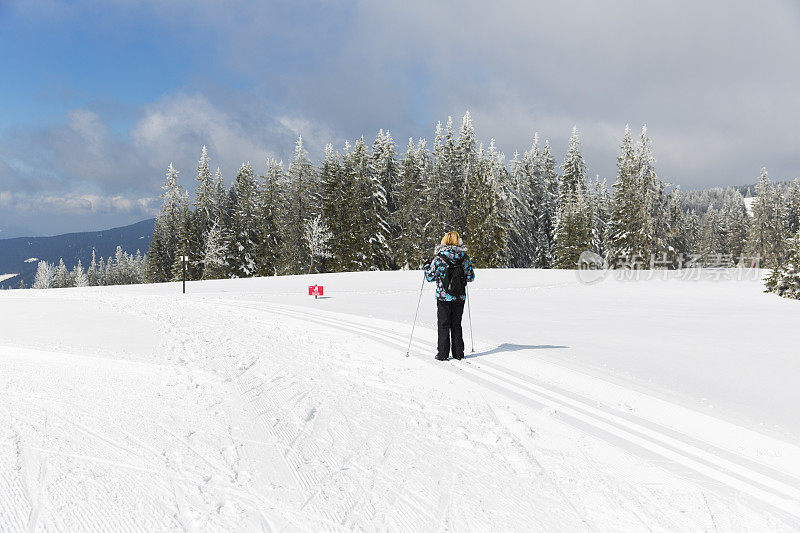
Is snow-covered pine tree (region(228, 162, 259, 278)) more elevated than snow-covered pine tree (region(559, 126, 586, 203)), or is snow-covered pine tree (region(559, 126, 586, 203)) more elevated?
snow-covered pine tree (region(559, 126, 586, 203))

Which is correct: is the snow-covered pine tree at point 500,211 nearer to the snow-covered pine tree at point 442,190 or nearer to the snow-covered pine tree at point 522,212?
the snow-covered pine tree at point 522,212

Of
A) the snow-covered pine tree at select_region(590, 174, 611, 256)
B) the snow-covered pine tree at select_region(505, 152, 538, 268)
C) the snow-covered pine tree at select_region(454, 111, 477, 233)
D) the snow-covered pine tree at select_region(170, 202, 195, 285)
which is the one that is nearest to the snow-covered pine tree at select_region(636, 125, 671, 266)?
the snow-covered pine tree at select_region(590, 174, 611, 256)

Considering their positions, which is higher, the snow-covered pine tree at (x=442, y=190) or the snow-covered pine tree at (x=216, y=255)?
the snow-covered pine tree at (x=442, y=190)

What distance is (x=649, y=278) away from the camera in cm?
3045

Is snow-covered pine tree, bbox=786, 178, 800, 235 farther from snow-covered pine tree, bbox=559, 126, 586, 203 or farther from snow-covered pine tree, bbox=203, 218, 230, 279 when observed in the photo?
snow-covered pine tree, bbox=203, 218, 230, 279

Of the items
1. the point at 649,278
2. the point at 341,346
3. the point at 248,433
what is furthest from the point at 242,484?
the point at 649,278

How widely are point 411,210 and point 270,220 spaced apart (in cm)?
1848

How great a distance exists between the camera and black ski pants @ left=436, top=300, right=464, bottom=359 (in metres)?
7.75

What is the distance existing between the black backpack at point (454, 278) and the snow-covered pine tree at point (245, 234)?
153ft

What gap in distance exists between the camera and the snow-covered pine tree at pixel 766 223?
Answer: 61.7m

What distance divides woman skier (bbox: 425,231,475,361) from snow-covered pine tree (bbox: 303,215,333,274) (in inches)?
1470

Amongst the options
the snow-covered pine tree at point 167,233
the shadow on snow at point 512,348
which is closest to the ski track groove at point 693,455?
the shadow on snow at point 512,348

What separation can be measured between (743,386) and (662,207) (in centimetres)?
4395

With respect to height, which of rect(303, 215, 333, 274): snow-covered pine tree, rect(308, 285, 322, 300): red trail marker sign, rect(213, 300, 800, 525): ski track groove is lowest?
rect(213, 300, 800, 525): ski track groove
